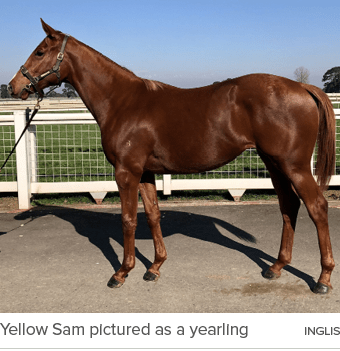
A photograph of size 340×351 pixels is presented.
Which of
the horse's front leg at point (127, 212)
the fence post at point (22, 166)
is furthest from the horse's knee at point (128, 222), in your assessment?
the fence post at point (22, 166)

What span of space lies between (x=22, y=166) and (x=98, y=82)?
358cm

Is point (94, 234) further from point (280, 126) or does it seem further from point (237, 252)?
point (280, 126)

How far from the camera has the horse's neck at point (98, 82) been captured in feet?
12.5

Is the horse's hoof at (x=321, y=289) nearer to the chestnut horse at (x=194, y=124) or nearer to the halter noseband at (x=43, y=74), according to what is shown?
the chestnut horse at (x=194, y=124)

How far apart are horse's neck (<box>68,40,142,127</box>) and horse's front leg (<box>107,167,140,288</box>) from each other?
609mm

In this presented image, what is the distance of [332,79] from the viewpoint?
83062 mm

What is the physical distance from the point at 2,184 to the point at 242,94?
5069 mm

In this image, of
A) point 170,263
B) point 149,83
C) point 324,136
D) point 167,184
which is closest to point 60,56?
point 149,83

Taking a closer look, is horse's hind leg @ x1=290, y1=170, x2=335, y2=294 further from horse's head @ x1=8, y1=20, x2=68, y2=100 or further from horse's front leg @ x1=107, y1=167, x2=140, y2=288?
horse's head @ x1=8, y1=20, x2=68, y2=100

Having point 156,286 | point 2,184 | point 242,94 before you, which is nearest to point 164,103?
point 242,94

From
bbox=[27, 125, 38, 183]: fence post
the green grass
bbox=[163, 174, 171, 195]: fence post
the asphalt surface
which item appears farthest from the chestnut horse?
A: bbox=[27, 125, 38, 183]: fence post

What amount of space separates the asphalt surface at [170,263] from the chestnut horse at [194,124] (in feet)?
0.79

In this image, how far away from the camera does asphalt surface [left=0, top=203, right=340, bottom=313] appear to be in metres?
3.33

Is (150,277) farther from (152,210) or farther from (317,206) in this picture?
(317,206)
